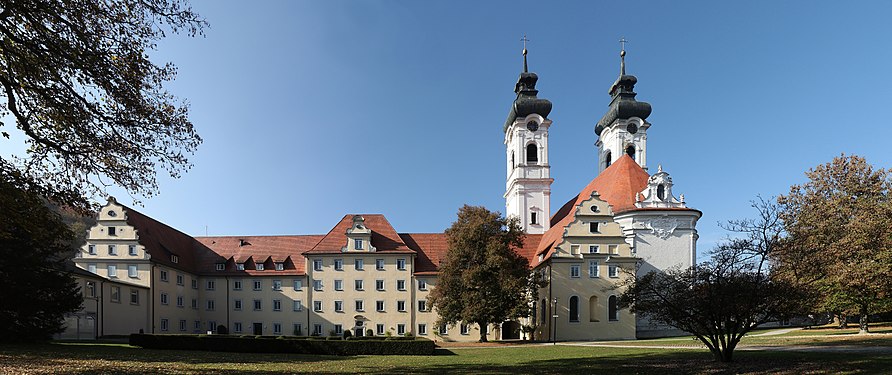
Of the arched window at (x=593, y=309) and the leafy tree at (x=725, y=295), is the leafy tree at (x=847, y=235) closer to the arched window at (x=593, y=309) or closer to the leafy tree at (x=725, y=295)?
the leafy tree at (x=725, y=295)

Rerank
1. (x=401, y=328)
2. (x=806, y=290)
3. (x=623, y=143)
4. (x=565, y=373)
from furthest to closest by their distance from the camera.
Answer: (x=623, y=143) → (x=401, y=328) → (x=806, y=290) → (x=565, y=373)

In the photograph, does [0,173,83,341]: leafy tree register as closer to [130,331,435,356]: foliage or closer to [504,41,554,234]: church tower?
[130,331,435,356]: foliage

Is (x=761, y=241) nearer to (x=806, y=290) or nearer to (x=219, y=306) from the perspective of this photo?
(x=806, y=290)

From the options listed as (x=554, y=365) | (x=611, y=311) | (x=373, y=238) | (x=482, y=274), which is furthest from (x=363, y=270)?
→ (x=554, y=365)

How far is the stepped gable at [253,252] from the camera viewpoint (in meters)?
53.7

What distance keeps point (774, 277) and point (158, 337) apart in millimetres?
28980

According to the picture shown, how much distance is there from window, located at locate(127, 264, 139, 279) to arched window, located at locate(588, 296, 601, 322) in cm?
3585

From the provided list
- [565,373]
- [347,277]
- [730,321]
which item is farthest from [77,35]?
[347,277]

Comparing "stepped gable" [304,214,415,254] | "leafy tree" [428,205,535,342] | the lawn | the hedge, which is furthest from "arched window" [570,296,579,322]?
the lawn

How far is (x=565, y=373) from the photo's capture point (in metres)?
17.9

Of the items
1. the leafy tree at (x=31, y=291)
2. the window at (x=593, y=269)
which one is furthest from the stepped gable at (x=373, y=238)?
the leafy tree at (x=31, y=291)

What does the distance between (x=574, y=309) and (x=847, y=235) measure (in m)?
19.4

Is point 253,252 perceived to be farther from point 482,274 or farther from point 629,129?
point 629,129

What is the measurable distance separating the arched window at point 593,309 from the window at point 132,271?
35.9 meters
